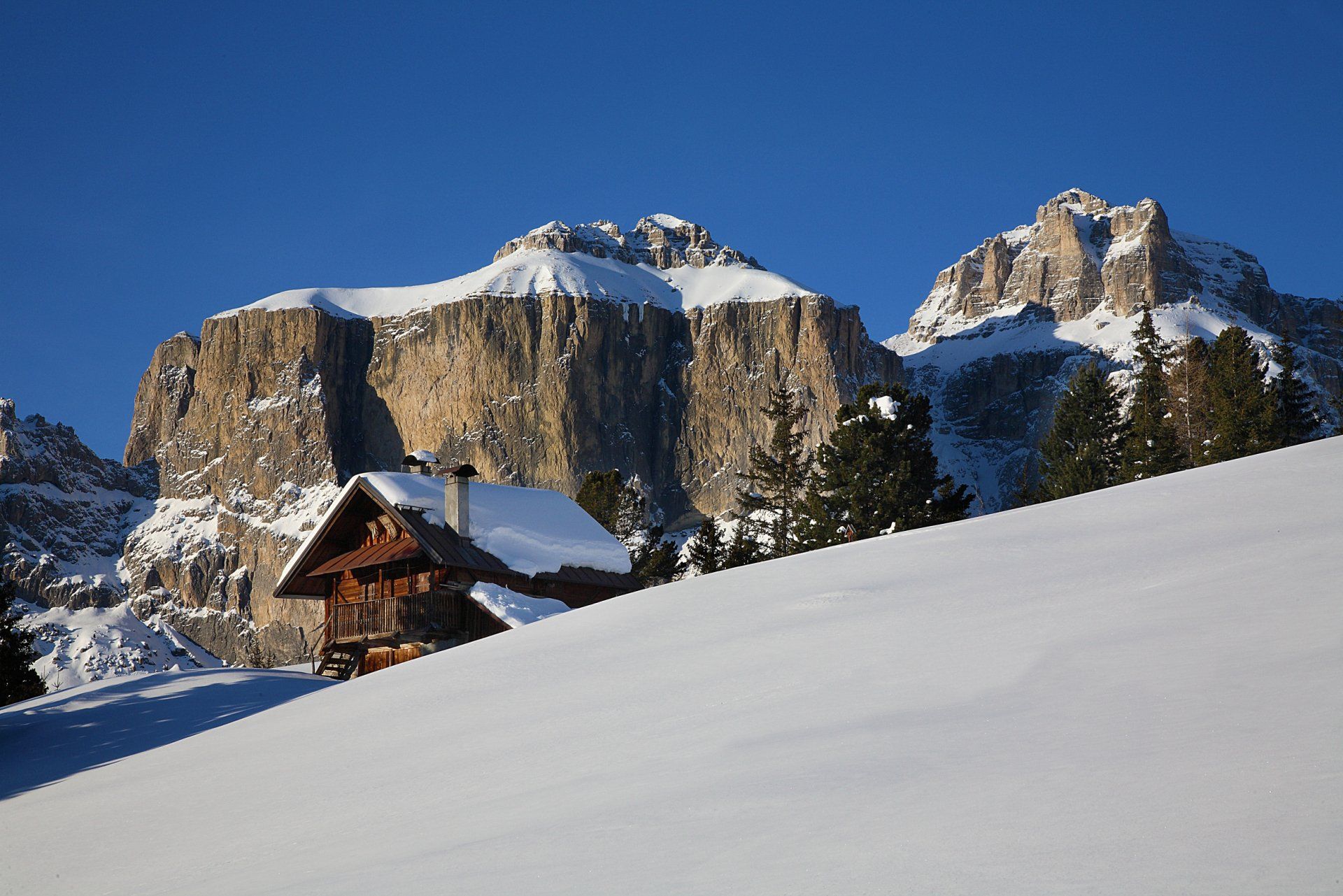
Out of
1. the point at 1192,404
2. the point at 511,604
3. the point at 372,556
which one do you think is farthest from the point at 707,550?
the point at 1192,404

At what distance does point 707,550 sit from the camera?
153ft

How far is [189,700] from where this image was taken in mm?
19953

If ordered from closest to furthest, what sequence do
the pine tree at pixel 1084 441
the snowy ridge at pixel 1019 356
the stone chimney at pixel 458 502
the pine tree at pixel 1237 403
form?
the stone chimney at pixel 458 502, the pine tree at pixel 1237 403, the pine tree at pixel 1084 441, the snowy ridge at pixel 1019 356

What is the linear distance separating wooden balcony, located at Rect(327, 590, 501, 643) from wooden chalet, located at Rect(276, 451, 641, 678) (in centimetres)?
2

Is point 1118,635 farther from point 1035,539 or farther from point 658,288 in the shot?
point 658,288

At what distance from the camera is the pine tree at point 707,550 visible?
4527 cm

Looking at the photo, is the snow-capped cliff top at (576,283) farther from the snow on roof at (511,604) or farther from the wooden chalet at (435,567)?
the snow on roof at (511,604)

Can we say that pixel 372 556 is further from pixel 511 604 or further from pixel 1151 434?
pixel 1151 434

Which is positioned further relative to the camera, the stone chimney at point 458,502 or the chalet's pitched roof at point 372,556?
the stone chimney at point 458,502

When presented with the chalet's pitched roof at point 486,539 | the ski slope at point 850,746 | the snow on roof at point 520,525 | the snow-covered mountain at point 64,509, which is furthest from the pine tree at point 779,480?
the snow-covered mountain at point 64,509

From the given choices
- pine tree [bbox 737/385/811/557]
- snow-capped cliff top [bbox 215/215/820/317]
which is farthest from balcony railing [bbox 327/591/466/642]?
snow-capped cliff top [bbox 215/215/820/317]

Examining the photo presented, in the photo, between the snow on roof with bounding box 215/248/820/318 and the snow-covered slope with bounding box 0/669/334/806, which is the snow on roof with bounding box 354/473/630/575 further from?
the snow on roof with bounding box 215/248/820/318

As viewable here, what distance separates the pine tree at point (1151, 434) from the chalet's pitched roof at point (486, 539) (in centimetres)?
1818

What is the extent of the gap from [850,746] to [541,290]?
151618 millimetres
